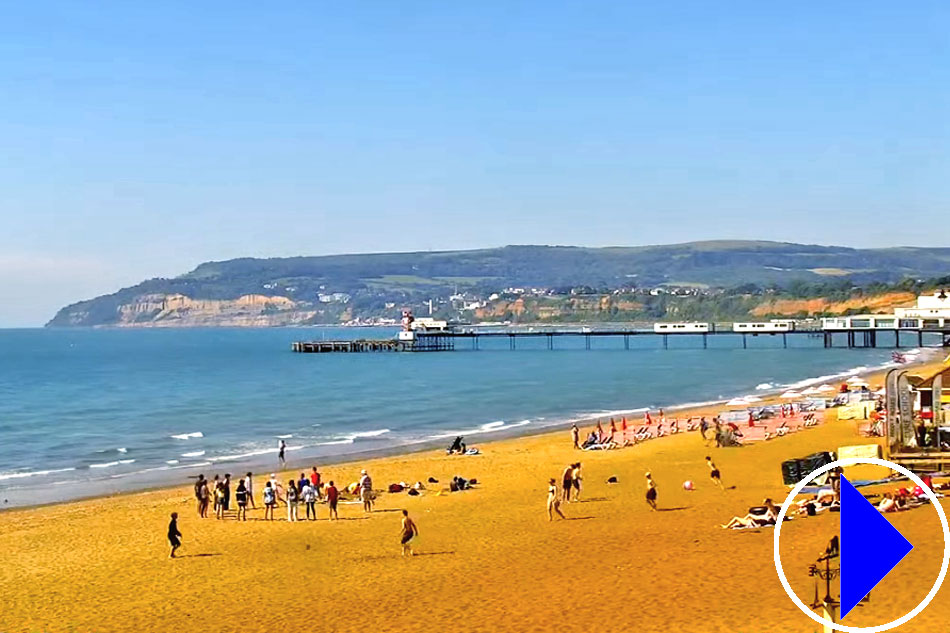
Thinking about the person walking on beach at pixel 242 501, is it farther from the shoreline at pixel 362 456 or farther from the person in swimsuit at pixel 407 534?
the shoreline at pixel 362 456

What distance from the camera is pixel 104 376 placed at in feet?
305

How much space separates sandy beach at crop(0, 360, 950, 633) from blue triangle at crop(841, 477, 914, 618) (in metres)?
7.23

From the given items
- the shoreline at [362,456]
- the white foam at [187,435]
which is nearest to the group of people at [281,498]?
the shoreline at [362,456]

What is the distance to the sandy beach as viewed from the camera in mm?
14203

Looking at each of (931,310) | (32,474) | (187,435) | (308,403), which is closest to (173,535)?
(32,474)

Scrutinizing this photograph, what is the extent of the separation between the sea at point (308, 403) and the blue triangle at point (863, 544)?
2647 centimetres

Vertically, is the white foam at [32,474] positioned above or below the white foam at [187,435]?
above

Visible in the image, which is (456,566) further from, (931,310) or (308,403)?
(931,310)

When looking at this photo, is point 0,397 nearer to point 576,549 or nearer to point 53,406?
point 53,406

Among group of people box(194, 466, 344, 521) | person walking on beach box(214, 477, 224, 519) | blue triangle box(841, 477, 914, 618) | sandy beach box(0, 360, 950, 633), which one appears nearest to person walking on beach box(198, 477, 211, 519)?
group of people box(194, 466, 344, 521)

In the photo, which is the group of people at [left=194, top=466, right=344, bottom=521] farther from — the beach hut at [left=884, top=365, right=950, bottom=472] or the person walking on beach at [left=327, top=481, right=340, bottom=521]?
the beach hut at [left=884, top=365, right=950, bottom=472]

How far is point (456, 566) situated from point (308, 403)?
42.8 meters

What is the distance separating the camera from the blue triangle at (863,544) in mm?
5832

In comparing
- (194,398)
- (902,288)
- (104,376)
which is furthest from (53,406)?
(902,288)
